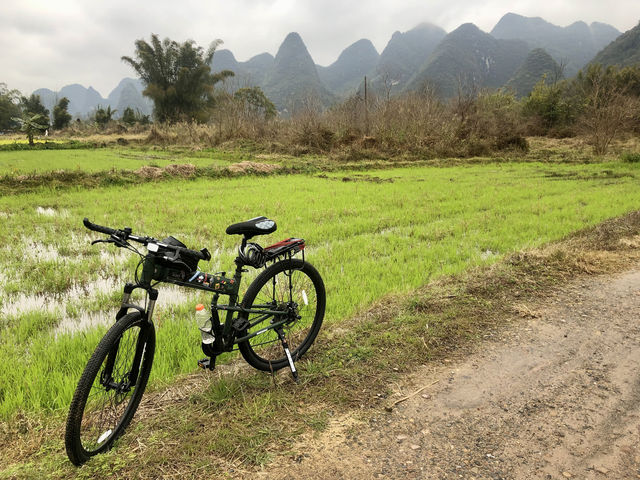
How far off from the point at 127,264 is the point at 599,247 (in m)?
6.49

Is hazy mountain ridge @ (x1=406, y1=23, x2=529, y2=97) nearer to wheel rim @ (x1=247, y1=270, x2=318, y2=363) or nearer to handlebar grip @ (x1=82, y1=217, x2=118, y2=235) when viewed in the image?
wheel rim @ (x1=247, y1=270, x2=318, y2=363)

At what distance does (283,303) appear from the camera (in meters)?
2.65

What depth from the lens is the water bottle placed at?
6.84ft

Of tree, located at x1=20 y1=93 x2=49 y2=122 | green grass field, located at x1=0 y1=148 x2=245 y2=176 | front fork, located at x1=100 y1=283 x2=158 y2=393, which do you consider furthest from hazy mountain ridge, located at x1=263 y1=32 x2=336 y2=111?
front fork, located at x1=100 y1=283 x2=158 y2=393

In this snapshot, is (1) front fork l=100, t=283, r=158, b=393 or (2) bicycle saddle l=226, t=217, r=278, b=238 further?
(2) bicycle saddle l=226, t=217, r=278, b=238

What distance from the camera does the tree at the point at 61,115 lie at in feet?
145

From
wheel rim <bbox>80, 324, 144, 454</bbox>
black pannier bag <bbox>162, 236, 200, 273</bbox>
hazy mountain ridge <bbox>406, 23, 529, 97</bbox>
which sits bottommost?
wheel rim <bbox>80, 324, 144, 454</bbox>

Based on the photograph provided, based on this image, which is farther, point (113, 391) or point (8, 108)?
point (8, 108)

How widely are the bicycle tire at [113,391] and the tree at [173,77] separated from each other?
129 ft

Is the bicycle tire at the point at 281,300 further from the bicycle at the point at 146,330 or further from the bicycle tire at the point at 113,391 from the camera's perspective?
the bicycle tire at the point at 113,391

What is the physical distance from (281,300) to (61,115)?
53.6 metres

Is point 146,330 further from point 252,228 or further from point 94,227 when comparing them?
point 252,228

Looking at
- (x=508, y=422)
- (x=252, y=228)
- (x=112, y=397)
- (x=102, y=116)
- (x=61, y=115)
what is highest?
(x=102, y=116)

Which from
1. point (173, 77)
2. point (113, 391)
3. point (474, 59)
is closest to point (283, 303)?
point (113, 391)
